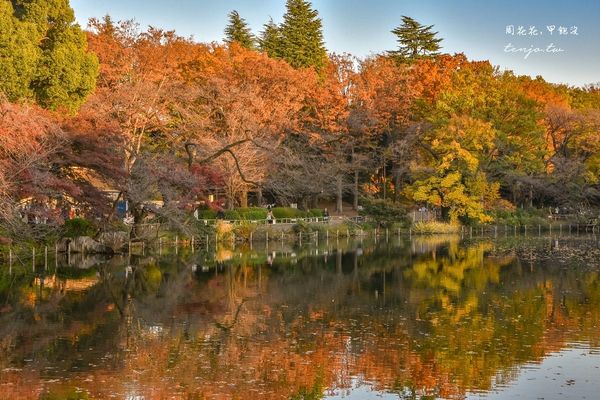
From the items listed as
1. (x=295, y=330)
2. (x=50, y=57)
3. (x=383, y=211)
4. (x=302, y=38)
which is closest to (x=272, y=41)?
(x=302, y=38)

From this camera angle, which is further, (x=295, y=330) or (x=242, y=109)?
(x=242, y=109)

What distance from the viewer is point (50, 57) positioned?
33656 millimetres

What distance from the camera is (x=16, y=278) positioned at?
88.5ft

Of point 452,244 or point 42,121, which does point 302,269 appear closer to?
point 42,121

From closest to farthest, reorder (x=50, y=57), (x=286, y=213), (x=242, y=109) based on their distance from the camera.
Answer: (x=50, y=57) → (x=242, y=109) → (x=286, y=213)

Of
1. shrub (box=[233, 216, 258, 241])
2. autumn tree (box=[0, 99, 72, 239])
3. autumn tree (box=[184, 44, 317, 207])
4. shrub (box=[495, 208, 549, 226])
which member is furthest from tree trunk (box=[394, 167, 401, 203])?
autumn tree (box=[0, 99, 72, 239])

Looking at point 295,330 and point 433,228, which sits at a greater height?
point 433,228

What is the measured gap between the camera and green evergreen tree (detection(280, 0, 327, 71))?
69.1 metres

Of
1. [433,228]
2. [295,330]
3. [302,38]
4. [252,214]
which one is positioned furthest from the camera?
[302,38]

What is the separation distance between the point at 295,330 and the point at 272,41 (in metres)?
54.9

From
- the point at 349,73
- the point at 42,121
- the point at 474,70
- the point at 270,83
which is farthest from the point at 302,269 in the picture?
the point at 474,70

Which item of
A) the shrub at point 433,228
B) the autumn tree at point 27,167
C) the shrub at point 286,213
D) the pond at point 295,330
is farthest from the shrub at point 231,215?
the autumn tree at point 27,167

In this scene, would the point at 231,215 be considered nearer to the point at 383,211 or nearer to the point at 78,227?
the point at 78,227

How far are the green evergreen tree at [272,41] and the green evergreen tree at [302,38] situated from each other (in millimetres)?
385
